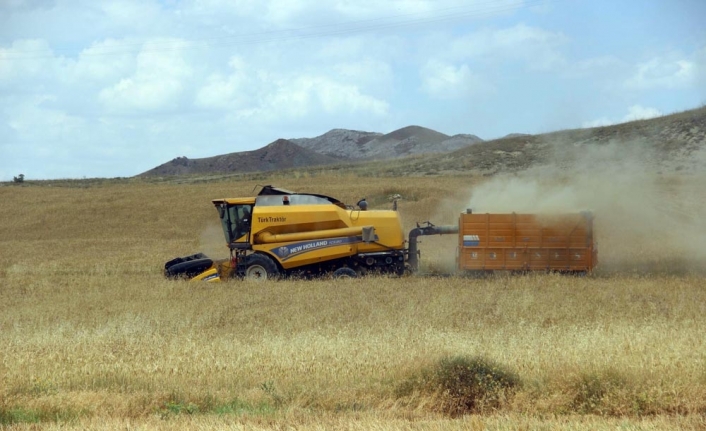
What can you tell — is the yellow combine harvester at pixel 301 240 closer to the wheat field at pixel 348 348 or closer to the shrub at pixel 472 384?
the wheat field at pixel 348 348

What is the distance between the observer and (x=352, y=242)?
18.8m

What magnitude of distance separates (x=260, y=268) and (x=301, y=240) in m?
1.26

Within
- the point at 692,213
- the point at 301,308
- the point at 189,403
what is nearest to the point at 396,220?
the point at 301,308

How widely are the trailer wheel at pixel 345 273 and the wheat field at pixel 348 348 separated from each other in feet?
3.21

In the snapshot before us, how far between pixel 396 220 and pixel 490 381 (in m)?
11.9

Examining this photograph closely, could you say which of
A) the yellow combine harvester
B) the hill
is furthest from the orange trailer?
the hill

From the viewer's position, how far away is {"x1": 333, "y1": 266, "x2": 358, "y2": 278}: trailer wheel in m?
18.5

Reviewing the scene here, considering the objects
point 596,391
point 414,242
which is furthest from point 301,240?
point 596,391

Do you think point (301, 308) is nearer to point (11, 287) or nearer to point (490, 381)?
point (490, 381)

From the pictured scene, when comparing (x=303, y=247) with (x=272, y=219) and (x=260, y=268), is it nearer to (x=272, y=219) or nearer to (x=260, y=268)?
(x=272, y=219)

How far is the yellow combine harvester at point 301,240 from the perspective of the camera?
18672mm

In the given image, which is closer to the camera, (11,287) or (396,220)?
(11,287)

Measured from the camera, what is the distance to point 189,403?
7.10 metres

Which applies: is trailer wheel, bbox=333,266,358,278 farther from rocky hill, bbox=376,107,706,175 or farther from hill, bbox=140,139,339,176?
hill, bbox=140,139,339,176
